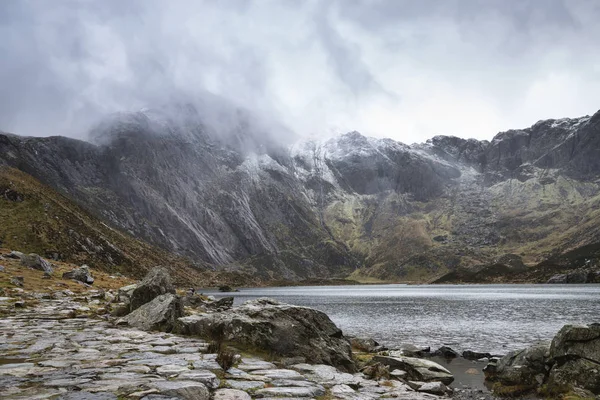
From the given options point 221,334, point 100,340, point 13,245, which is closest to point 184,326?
point 221,334

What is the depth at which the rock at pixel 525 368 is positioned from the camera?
71.7 ft

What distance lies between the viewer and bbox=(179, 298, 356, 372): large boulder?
723 inches

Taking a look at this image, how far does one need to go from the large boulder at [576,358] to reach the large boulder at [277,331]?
33.3ft

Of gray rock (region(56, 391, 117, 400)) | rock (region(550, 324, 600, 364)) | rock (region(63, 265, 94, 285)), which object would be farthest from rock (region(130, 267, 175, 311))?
rock (region(63, 265, 94, 285))

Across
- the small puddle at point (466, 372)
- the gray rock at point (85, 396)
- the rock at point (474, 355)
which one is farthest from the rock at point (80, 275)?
the gray rock at point (85, 396)

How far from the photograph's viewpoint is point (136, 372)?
1083 centimetres

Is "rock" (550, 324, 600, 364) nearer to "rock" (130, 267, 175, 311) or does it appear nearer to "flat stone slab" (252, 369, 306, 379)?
"flat stone slab" (252, 369, 306, 379)

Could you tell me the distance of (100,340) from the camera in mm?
16156

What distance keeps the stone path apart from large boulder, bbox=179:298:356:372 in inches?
64.1

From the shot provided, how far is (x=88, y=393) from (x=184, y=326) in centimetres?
1168

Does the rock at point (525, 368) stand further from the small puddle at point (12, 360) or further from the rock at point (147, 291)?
the small puddle at point (12, 360)

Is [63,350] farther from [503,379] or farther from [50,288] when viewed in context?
[50,288]

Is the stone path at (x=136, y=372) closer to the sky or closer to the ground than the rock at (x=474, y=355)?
closer to the sky

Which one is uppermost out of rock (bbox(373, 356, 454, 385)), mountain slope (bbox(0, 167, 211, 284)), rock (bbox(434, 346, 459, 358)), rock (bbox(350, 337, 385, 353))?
mountain slope (bbox(0, 167, 211, 284))
